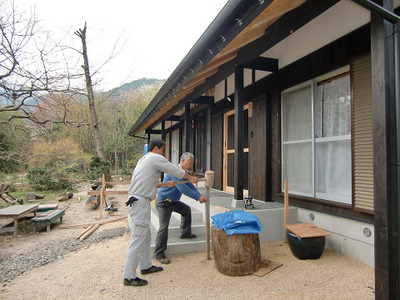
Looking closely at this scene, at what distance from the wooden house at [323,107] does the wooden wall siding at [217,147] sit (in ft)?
4.88

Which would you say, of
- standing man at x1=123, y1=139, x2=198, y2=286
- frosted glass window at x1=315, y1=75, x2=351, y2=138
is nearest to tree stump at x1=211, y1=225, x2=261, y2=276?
standing man at x1=123, y1=139, x2=198, y2=286

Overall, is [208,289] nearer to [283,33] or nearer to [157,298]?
[157,298]

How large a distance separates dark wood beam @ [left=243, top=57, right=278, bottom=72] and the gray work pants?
3189mm

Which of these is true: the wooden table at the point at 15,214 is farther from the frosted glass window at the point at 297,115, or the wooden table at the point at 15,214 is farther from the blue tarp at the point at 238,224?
the frosted glass window at the point at 297,115

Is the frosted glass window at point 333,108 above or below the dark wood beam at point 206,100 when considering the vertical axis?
below

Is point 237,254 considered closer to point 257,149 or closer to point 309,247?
point 309,247

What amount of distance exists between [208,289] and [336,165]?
254cm

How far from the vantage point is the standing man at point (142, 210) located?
2.94 m

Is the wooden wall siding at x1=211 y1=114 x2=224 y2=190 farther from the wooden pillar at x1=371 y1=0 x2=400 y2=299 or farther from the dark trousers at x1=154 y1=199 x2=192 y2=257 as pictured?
the wooden pillar at x1=371 y1=0 x2=400 y2=299

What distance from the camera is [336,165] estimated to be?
12.4 ft

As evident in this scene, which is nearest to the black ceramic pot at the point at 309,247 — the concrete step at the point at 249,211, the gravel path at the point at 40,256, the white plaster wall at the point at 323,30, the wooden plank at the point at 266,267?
the wooden plank at the point at 266,267

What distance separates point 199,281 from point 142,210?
3.50ft

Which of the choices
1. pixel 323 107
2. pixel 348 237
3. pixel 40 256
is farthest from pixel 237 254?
pixel 40 256

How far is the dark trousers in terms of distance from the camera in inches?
143
